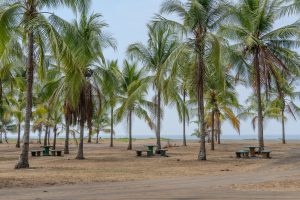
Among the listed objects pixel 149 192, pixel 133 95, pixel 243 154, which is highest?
pixel 133 95

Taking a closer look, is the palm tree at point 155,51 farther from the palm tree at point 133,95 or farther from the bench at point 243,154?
the bench at point 243,154

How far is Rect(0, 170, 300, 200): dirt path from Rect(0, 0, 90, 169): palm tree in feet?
21.0

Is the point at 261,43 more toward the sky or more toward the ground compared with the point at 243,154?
more toward the sky

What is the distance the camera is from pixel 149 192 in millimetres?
9273

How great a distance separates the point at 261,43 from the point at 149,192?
16965 mm

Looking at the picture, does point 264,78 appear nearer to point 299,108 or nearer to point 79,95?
point 79,95

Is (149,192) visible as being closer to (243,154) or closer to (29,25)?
(29,25)

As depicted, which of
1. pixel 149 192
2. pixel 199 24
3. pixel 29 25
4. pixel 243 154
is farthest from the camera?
pixel 243 154

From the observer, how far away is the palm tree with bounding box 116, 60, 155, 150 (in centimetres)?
2622

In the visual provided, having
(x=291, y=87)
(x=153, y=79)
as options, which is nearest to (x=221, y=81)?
(x=153, y=79)

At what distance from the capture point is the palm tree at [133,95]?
2622 cm

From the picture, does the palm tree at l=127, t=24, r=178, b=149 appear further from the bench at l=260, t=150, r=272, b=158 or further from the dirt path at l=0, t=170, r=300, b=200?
the dirt path at l=0, t=170, r=300, b=200

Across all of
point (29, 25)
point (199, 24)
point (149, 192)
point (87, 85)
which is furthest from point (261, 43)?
point (149, 192)

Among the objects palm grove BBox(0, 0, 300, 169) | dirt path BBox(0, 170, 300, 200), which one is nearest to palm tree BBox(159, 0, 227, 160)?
palm grove BBox(0, 0, 300, 169)
